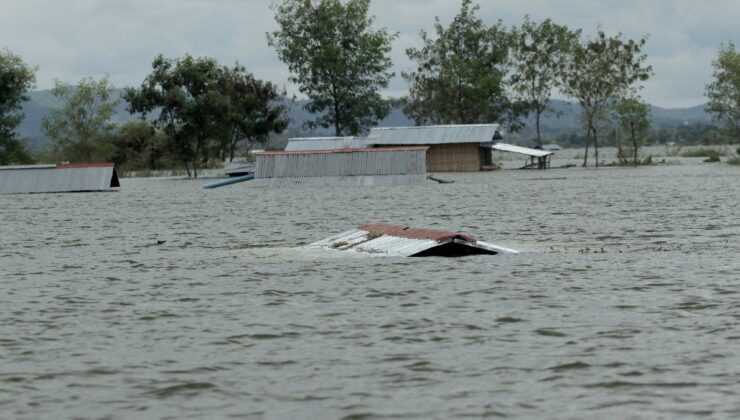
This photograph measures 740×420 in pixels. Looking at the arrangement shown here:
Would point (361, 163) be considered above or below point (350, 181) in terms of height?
above

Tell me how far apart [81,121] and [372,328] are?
10031 centimetres

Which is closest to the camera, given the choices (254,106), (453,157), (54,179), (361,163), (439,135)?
(361,163)

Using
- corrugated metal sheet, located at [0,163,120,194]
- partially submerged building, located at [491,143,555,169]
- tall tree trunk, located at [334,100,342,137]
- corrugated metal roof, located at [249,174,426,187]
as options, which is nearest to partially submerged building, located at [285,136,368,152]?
partially submerged building, located at [491,143,555,169]

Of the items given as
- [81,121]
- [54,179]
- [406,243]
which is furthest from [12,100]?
[406,243]

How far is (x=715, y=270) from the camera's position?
17938 millimetres

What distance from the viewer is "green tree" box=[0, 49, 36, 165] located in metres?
95.2

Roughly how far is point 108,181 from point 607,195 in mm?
31937

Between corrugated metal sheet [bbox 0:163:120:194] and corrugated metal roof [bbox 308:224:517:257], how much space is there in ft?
149

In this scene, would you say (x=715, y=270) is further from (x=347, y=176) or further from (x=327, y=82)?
(x=327, y=82)

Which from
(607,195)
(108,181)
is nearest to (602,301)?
(607,195)

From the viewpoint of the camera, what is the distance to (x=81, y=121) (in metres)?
110

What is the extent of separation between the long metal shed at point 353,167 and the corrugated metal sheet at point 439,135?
25.4 m

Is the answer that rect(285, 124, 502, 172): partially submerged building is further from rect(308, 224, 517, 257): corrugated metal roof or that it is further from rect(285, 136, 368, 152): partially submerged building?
rect(308, 224, 517, 257): corrugated metal roof

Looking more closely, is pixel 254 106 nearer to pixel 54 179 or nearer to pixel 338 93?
pixel 338 93
